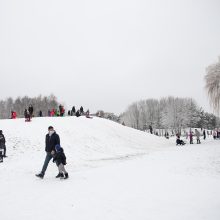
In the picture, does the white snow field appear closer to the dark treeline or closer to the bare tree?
the bare tree

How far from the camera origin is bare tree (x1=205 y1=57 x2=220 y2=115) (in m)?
33.6

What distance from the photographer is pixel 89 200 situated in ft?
22.0

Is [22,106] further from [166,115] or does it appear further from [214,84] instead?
[214,84]

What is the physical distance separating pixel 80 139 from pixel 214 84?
2195cm

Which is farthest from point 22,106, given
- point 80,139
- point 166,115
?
point 80,139

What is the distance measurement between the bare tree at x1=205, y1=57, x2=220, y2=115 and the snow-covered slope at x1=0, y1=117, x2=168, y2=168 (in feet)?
32.9

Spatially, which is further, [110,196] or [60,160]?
[60,160]

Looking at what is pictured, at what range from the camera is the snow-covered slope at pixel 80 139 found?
62.3 feet

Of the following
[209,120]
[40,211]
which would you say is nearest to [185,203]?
[40,211]

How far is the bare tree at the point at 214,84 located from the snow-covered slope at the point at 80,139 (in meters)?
10.0

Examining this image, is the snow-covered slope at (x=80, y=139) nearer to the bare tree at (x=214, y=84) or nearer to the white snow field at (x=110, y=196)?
the white snow field at (x=110, y=196)

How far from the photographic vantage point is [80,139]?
2500 cm

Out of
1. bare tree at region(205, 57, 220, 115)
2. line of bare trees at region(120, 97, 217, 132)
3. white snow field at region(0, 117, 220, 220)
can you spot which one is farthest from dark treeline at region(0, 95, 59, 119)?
white snow field at region(0, 117, 220, 220)

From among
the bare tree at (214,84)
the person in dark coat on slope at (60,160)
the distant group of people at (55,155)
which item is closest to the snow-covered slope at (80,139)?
the distant group of people at (55,155)
